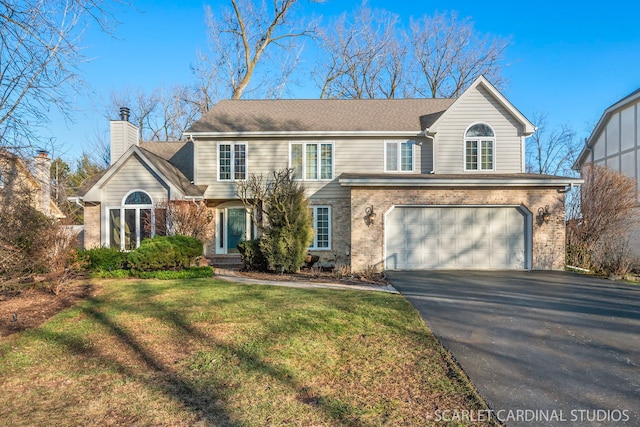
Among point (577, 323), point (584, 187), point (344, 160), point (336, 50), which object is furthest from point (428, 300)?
point (336, 50)

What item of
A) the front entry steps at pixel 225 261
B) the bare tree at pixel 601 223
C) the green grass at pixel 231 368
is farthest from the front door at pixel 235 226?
the bare tree at pixel 601 223

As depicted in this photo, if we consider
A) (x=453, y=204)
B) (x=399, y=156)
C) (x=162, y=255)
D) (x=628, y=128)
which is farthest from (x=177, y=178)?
(x=628, y=128)

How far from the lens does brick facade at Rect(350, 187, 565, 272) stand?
40.6ft

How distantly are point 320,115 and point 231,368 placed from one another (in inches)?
554

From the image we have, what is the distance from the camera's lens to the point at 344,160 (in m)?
15.5

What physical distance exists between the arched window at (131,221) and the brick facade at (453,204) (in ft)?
26.5

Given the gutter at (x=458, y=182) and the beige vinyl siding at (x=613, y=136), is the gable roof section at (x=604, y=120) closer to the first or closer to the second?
the beige vinyl siding at (x=613, y=136)

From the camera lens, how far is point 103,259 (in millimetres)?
11383

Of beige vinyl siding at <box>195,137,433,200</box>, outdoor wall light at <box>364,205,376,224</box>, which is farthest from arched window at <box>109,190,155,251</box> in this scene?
outdoor wall light at <box>364,205,376,224</box>

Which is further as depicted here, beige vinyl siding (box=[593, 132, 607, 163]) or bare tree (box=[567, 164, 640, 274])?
beige vinyl siding (box=[593, 132, 607, 163])

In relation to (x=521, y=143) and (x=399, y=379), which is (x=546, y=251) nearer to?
(x=521, y=143)

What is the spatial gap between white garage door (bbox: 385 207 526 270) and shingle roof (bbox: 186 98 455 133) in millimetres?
4564

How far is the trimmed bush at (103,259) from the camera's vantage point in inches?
445

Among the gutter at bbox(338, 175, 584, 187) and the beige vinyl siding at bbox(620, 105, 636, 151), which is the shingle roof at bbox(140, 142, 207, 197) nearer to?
the gutter at bbox(338, 175, 584, 187)
